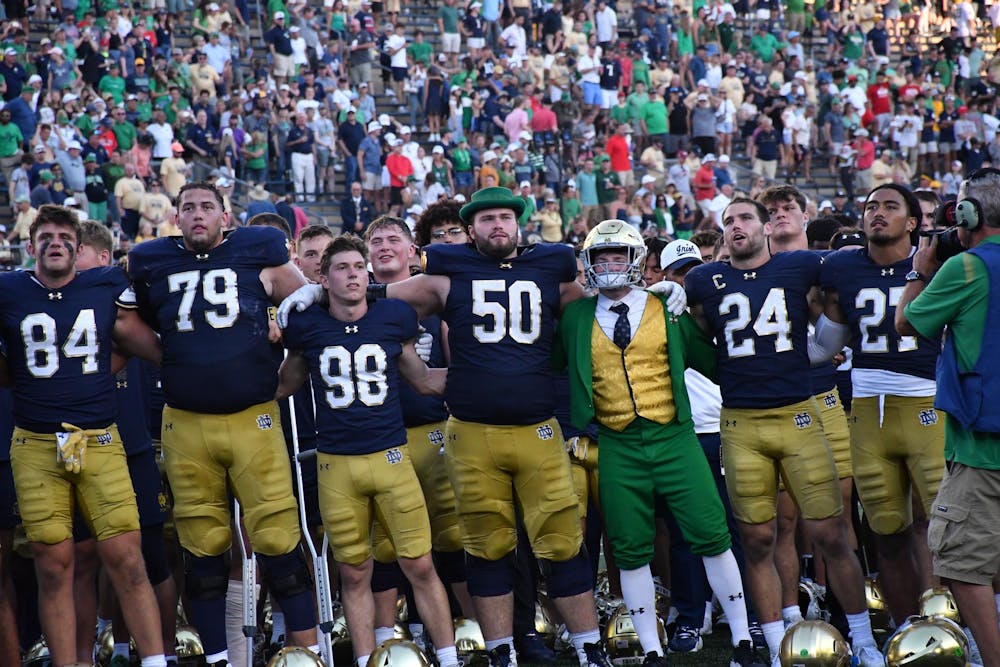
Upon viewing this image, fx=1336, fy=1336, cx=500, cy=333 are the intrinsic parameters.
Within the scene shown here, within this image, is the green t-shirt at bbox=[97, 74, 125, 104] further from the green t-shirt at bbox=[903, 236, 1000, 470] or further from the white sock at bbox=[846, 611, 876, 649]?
the green t-shirt at bbox=[903, 236, 1000, 470]

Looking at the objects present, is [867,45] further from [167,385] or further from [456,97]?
[167,385]

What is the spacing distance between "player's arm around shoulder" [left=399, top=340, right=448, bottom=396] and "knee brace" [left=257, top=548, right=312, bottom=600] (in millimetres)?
972

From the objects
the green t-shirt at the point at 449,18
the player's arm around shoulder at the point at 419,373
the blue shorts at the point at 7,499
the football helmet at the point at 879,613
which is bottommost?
the football helmet at the point at 879,613

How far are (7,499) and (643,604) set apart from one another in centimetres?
Result: 308

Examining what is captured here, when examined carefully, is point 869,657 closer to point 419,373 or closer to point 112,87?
point 419,373

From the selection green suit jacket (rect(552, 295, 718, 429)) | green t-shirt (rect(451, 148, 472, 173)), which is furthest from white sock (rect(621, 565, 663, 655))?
green t-shirt (rect(451, 148, 472, 173))

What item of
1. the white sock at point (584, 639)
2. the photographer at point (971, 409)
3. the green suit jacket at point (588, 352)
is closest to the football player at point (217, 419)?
the white sock at point (584, 639)

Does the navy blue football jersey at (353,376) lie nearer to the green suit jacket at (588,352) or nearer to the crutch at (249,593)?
the crutch at (249,593)

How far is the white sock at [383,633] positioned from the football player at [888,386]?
7.75 ft

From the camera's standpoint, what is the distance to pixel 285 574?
19.9 ft

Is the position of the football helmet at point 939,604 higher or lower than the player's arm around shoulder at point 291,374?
lower

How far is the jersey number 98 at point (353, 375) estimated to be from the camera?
608cm

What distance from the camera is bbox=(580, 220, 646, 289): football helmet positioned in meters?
6.28

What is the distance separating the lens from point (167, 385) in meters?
6.20
